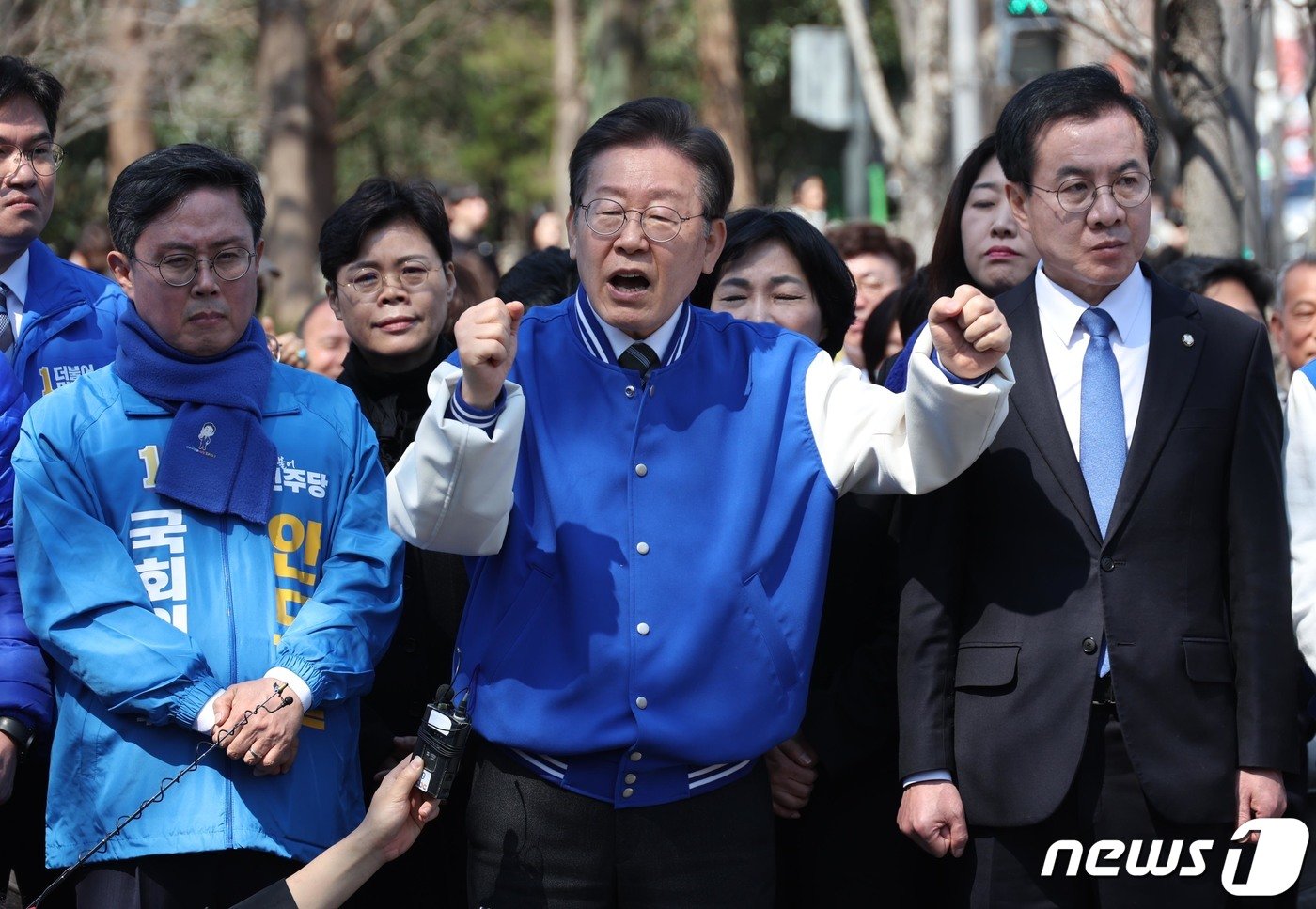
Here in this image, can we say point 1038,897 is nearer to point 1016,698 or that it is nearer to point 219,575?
point 1016,698

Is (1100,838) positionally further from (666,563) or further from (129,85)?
(129,85)

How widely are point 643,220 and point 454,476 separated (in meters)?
0.70

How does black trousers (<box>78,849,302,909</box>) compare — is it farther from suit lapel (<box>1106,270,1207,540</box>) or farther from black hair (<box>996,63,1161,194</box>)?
black hair (<box>996,63,1161,194</box>)

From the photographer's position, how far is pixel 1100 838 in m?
3.63

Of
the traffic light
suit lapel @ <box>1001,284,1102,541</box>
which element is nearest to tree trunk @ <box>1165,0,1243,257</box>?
the traffic light

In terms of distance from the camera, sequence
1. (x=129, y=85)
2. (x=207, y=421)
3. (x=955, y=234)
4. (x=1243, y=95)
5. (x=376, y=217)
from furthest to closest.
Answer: (x=129, y=85) → (x=1243, y=95) → (x=376, y=217) → (x=955, y=234) → (x=207, y=421)

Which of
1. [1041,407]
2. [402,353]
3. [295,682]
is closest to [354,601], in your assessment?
[295,682]

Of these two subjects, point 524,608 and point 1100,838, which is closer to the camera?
point 524,608

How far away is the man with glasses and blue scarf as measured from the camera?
3586mm

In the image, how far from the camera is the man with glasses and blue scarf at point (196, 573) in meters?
3.59

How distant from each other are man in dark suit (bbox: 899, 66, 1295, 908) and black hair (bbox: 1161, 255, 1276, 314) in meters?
2.46

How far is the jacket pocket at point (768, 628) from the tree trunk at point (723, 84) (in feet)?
59.0

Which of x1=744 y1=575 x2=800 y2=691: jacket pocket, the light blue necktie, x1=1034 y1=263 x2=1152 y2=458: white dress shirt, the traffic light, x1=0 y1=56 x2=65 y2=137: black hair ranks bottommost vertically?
x1=744 y1=575 x2=800 y2=691: jacket pocket

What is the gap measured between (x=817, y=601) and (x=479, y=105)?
3202 cm
